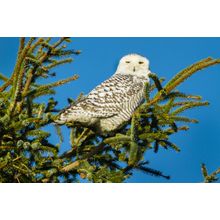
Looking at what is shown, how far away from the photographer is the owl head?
263cm

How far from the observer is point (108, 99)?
2.36 meters

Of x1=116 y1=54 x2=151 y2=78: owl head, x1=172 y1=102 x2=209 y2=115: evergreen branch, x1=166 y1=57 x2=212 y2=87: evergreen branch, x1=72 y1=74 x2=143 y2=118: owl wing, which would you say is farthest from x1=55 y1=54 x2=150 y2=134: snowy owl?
x1=166 y1=57 x2=212 y2=87: evergreen branch

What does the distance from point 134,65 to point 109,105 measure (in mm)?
424

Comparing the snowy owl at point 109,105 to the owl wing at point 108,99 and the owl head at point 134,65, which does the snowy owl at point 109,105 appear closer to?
the owl wing at point 108,99

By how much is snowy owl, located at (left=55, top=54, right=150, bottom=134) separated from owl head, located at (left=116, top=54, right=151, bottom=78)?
0.40ft

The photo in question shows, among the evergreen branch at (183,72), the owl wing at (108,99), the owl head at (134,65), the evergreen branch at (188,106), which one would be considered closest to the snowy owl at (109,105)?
the owl wing at (108,99)

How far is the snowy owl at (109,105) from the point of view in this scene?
223 cm

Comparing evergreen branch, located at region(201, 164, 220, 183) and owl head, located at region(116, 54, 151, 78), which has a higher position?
owl head, located at region(116, 54, 151, 78)

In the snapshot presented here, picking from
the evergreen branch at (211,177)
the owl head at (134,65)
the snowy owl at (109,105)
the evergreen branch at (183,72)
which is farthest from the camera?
the owl head at (134,65)

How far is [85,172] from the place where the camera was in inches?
71.2

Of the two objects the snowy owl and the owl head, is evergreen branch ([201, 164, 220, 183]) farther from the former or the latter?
the owl head
